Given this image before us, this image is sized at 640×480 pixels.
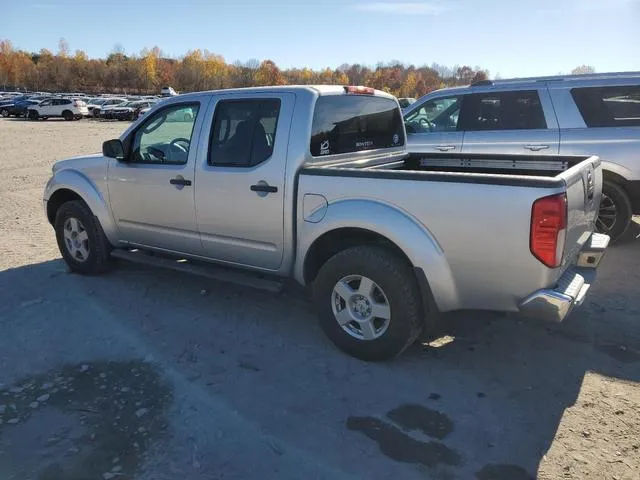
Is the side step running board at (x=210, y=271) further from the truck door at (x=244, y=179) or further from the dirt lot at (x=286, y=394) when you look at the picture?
the dirt lot at (x=286, y=394)

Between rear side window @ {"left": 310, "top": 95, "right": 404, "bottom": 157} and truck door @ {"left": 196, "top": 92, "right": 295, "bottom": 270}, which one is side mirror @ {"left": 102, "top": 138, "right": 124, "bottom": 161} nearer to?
truck door @ {"left": 196, "top": 92, "right": 295, "bottom": 270}

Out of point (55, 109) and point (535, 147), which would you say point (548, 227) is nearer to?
point (535, 147)

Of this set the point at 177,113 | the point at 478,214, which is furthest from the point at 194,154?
the point at 478,214

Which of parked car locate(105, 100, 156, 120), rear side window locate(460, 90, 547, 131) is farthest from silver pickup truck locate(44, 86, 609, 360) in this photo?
parked car locate(105, 100, 156, 120)

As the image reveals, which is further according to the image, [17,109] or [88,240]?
[17,109]

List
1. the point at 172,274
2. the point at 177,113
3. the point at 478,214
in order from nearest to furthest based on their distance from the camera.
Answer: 1. the point at 478,214
2. the point at 177,113
3. the point at 172,274

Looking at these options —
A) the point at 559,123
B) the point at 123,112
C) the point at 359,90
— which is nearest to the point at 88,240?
the point at 359,90

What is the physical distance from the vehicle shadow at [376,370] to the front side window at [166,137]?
131cm

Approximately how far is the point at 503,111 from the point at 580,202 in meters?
3.80

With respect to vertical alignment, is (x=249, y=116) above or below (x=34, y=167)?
above

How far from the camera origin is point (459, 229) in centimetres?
336

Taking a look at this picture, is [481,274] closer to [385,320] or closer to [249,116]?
[385,320]

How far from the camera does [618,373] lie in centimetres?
376

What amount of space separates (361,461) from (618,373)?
2.06 m
